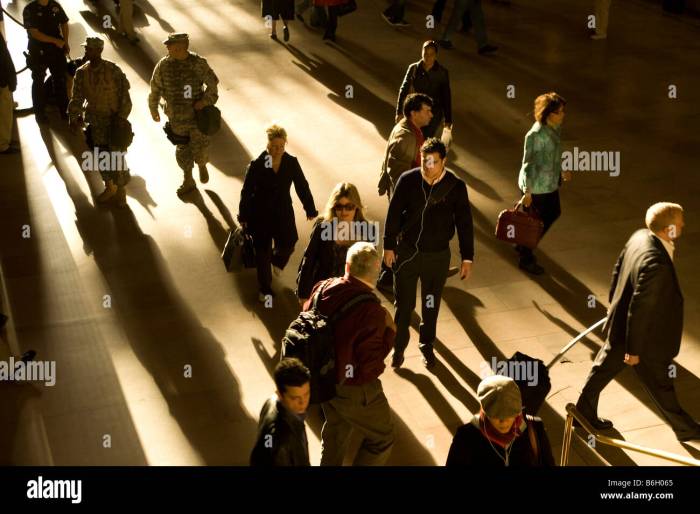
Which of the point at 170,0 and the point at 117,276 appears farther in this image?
the point at 170,0

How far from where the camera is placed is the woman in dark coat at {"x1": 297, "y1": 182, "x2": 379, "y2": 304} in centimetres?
667

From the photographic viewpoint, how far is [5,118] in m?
11.4

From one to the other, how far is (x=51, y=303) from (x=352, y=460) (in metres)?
3.38

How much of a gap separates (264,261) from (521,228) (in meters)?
2.36

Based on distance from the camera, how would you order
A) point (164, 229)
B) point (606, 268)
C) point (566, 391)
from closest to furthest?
point (566, 391) < point (606, 268) < point (164, 229)

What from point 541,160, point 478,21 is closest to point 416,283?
point 541,160

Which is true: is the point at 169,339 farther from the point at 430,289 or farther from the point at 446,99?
the point at 446,99

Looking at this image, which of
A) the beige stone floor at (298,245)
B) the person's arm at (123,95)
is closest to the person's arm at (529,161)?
the beige stone floor at (298,245)

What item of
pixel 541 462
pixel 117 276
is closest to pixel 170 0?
pixel 117 276

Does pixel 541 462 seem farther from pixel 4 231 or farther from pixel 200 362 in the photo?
pixel 4 231

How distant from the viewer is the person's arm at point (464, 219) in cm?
703

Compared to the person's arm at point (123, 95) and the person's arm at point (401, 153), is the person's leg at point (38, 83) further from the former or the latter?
the person's arm at point (401, 153)

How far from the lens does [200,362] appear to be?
25.1ft

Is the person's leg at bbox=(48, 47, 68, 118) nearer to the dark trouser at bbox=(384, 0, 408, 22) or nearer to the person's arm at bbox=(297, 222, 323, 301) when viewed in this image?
the dark trouser at bbox=(384, 0, 408, 22)
